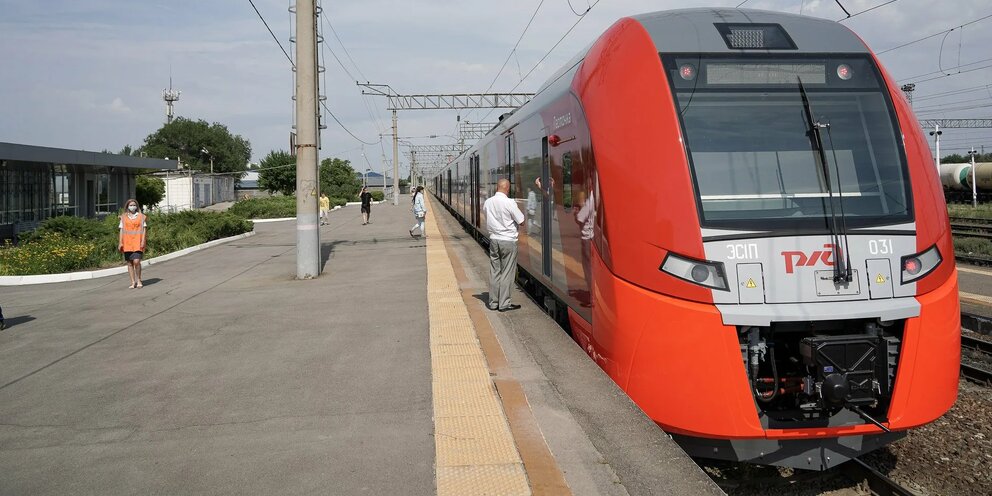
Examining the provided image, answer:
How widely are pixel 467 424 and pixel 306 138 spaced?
9.19m

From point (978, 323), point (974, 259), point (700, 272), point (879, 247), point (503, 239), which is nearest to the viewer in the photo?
point (700, 272)

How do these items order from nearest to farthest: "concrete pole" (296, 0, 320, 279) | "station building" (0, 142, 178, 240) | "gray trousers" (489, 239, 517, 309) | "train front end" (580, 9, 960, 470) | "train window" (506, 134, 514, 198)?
"train front end" (580, 9, 960, 470)
"gray trousers" (489, 239, 517, 309)
"train window" (506, 134, 514, 198)
"concrete pole" (296, 0, 320, 279)
"station building" (0, 142, 178, 240)

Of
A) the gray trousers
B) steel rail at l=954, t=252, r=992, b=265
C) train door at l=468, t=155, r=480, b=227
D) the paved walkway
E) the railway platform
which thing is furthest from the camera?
train door at l=468, t=155, r=480, b=227

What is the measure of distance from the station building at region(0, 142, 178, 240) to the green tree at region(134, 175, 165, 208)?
9350 mm

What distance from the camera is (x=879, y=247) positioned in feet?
15.8

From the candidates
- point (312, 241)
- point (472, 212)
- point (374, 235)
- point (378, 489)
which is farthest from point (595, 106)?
point (374, 235)

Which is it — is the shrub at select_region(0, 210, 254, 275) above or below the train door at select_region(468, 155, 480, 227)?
below

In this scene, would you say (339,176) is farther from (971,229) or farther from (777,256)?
(777,256)

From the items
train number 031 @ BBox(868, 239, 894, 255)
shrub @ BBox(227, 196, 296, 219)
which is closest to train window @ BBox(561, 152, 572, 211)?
train number 031 @ BBox(868, 239, 894, 255)

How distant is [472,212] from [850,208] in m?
17.6

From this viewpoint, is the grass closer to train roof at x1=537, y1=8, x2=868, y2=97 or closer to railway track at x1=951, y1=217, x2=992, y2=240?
railway track at x1=951, y1=217, x2=992, y2=240

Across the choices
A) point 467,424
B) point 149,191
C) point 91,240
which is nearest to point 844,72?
point 467,424

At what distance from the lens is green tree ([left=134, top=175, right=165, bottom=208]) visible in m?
44.7

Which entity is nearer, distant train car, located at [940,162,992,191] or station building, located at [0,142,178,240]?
station building, located at [0,142,178,240]
